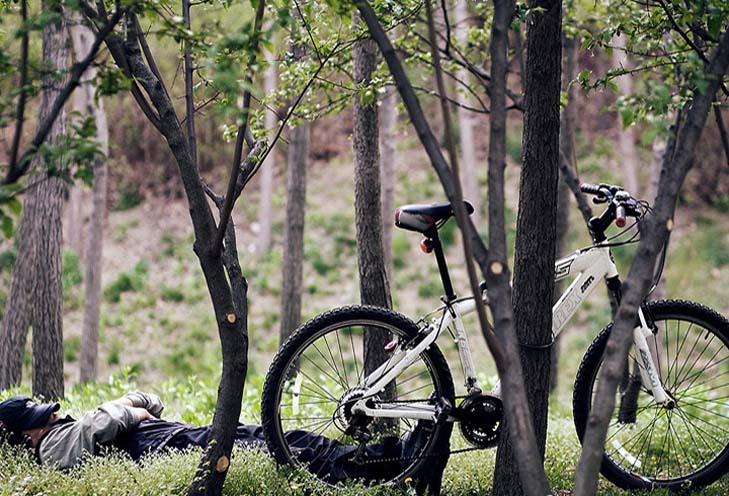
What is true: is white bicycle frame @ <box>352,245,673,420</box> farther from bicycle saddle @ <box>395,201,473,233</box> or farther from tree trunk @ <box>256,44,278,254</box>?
tree trunk @ <box>256,44,278,254</box>

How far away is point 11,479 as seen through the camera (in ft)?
12.2

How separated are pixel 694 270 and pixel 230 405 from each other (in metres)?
10.3

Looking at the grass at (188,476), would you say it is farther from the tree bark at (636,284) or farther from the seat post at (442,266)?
the tree bark at (636,284)

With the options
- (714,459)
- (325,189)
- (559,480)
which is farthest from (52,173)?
(325,189)

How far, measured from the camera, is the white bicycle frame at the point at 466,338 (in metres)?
3.83

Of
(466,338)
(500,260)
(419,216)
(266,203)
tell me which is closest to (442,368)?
(466,338)

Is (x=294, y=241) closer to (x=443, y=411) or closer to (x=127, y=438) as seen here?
(x=127, y=438)

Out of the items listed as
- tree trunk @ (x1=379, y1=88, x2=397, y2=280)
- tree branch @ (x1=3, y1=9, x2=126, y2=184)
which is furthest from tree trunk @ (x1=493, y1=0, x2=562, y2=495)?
tree trunk @ (x1=379, y1=88, x2=397, y2=280)

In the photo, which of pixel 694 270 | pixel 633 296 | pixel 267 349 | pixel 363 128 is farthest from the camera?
pixel 694 270

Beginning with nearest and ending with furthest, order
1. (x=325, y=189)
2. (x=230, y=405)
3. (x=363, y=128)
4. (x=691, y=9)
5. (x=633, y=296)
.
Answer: (x=633, y=296) < (x=691, y=9) < (x=230, y=405) < (x=363, y=128) < (x=325, y=189)

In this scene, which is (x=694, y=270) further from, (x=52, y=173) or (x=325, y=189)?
(x=52, y=173)

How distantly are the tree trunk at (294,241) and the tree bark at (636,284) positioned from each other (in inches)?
190

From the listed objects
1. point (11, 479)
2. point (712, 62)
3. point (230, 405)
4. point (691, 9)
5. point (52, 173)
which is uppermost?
point (691, 9)

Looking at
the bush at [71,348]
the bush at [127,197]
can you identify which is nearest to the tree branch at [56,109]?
the bush at [71,348]
